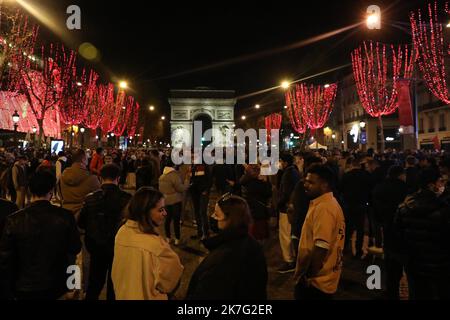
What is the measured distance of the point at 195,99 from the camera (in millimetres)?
83688

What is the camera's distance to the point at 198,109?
83688mm

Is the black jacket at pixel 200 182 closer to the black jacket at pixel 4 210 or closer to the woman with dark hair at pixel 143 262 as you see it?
the black jacket at pixel 4 210

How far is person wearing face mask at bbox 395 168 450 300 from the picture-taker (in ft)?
15.2

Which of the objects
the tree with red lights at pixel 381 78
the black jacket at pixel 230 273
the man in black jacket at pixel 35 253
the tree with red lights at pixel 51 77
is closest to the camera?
the black jacket at pixel 230 273

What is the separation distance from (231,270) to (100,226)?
2738 mm

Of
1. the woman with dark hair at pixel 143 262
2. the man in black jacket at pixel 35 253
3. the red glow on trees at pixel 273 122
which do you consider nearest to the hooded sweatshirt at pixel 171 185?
the man in black jacket at pixel 35 253

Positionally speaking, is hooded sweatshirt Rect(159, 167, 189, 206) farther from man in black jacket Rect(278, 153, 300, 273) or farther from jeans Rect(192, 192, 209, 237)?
man in black jacket Rect(278, 153, 300, 273)

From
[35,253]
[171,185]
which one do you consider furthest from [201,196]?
[35,253]

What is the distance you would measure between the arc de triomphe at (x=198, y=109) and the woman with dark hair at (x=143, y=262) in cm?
7842

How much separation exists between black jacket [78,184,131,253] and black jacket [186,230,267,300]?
7.98ft

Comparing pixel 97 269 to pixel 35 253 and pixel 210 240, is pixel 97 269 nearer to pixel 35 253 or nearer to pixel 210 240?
pixel 35 253

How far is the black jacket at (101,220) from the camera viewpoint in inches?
203

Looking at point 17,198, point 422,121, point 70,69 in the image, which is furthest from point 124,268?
point 422,121

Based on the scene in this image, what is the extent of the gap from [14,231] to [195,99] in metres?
80.8
